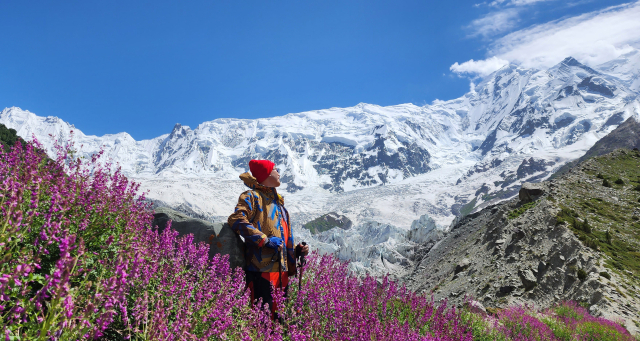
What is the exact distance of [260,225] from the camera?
488 centimetres

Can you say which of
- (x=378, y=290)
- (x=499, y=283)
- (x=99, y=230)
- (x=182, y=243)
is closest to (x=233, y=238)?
(x=182, y=243)

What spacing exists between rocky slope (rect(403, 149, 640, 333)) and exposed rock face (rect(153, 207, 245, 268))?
9.89m

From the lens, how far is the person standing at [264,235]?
458 cm

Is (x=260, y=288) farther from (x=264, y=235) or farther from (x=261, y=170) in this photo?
(x=261, y=170)

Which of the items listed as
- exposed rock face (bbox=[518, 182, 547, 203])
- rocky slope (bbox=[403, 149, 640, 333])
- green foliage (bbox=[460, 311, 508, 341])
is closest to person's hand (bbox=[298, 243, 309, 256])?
green foliage (bbox=[460, 311, 508, 341])

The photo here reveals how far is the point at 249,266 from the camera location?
4.78m

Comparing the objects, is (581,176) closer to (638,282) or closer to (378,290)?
(638,282)

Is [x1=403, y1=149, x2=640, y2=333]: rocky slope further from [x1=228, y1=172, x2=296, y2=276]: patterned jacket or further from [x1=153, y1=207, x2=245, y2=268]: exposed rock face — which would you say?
[x1=153, y1=207, x2=245, y2=268]: exposed rock face

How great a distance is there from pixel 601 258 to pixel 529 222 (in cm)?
434

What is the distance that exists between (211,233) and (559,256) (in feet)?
42.0

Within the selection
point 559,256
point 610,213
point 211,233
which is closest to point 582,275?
point 559,256

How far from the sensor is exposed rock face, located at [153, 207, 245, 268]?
18.1 feet

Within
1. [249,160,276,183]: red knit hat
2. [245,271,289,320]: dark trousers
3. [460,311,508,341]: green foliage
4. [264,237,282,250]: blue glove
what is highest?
[249,160,276,183]: red knit hat

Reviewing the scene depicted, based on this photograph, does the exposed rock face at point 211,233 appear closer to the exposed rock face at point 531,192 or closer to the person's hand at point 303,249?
the person's hand at point 303,249
